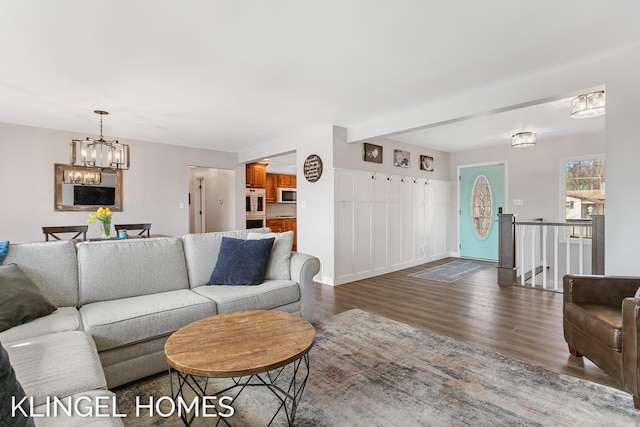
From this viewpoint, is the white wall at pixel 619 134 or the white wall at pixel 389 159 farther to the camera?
the white wall at pixel 389 159

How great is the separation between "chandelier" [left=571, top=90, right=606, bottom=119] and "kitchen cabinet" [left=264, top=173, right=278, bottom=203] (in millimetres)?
6417

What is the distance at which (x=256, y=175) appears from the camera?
756cm

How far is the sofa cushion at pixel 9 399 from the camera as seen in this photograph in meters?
0.67

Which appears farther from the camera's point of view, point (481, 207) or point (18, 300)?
point (481, 207)

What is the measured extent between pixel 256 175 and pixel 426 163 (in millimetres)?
3879

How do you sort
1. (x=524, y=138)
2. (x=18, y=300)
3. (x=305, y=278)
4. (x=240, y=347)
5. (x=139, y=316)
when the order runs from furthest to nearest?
(x=524, y=138), (x=305, y=278), (x=139, y=316), (x=18, y=300), (x=240, y=347)

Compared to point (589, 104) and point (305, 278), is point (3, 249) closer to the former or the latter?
point (305, 278)

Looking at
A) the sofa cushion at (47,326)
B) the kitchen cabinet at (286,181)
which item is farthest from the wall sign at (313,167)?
the kitchen cabinet at (286,181)

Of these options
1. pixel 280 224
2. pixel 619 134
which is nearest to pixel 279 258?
pixel 619 134

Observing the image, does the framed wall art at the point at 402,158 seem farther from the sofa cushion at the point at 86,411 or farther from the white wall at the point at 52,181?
the sofa cushion at the point at 86,411

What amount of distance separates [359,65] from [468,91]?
1335mm

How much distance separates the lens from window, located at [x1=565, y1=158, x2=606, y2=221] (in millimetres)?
5254

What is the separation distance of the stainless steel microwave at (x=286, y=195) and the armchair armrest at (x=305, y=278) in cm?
563

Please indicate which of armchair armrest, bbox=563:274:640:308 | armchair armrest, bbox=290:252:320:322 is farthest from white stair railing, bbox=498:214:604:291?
armchair armrest, bbox=290:252:320:322
